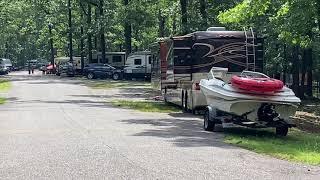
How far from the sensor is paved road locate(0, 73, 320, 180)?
8.91 m

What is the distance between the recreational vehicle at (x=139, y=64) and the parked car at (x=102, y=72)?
8.73ft

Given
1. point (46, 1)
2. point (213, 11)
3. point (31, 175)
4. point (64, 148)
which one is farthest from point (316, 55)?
point (46, 1)

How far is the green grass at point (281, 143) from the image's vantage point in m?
11.1

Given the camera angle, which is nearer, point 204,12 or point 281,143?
point 281,143

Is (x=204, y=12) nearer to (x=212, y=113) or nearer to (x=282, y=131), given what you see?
(x=212, y=113)

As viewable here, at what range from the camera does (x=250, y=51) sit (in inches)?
816

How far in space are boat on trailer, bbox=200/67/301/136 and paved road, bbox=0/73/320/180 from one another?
652 millimetres

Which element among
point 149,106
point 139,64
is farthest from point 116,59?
point 149,106

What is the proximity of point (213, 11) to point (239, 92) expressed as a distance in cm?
2354

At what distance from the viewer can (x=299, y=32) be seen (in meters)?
21.5

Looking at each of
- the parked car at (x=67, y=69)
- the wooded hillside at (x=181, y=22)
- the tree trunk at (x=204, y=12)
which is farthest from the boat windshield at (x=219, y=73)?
the parked car at (x=67, y=69)

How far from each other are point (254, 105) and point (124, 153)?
15.2 ft

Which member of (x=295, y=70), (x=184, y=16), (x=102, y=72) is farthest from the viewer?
(x=102, y=72)

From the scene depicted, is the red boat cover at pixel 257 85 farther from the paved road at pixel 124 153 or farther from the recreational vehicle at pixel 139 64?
the recreational vehicle at pixel 139 64
